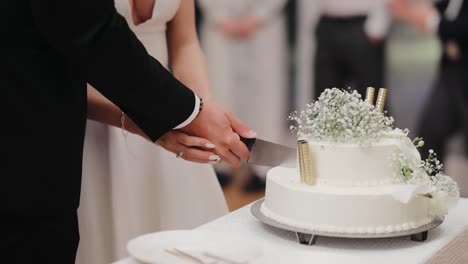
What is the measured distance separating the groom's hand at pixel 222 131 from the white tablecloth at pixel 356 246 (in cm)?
14

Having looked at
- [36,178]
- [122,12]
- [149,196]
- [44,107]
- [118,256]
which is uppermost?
[122,12]

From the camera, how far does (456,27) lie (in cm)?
451

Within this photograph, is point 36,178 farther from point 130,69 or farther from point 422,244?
point 422,244

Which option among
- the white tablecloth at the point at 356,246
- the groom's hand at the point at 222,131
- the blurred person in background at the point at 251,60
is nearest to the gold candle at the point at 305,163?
the white tablecloth at the point at 356,246

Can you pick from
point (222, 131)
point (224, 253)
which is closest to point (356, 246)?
point (224, 253)

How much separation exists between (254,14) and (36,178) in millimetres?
3777

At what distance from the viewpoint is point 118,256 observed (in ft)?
6.71

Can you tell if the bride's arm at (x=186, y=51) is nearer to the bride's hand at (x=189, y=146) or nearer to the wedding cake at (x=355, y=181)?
the bride's hand at (x=189, y=146)

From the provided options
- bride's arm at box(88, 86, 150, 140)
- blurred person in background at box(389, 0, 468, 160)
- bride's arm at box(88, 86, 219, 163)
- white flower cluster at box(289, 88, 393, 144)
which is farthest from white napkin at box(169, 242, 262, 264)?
blurred person in background at box(389, 0, 468, 160)

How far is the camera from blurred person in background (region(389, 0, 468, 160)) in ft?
14.7

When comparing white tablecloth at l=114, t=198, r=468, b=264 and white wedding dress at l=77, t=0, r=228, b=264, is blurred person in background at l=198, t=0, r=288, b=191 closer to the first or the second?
white wedding dress at l=77, t=0, r=228, b=264

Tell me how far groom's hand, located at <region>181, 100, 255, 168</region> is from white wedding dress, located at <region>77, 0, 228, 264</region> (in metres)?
0.36

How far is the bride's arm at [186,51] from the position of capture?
2.10 meters

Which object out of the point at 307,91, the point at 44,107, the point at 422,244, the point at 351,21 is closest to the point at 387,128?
the point at 422,244
